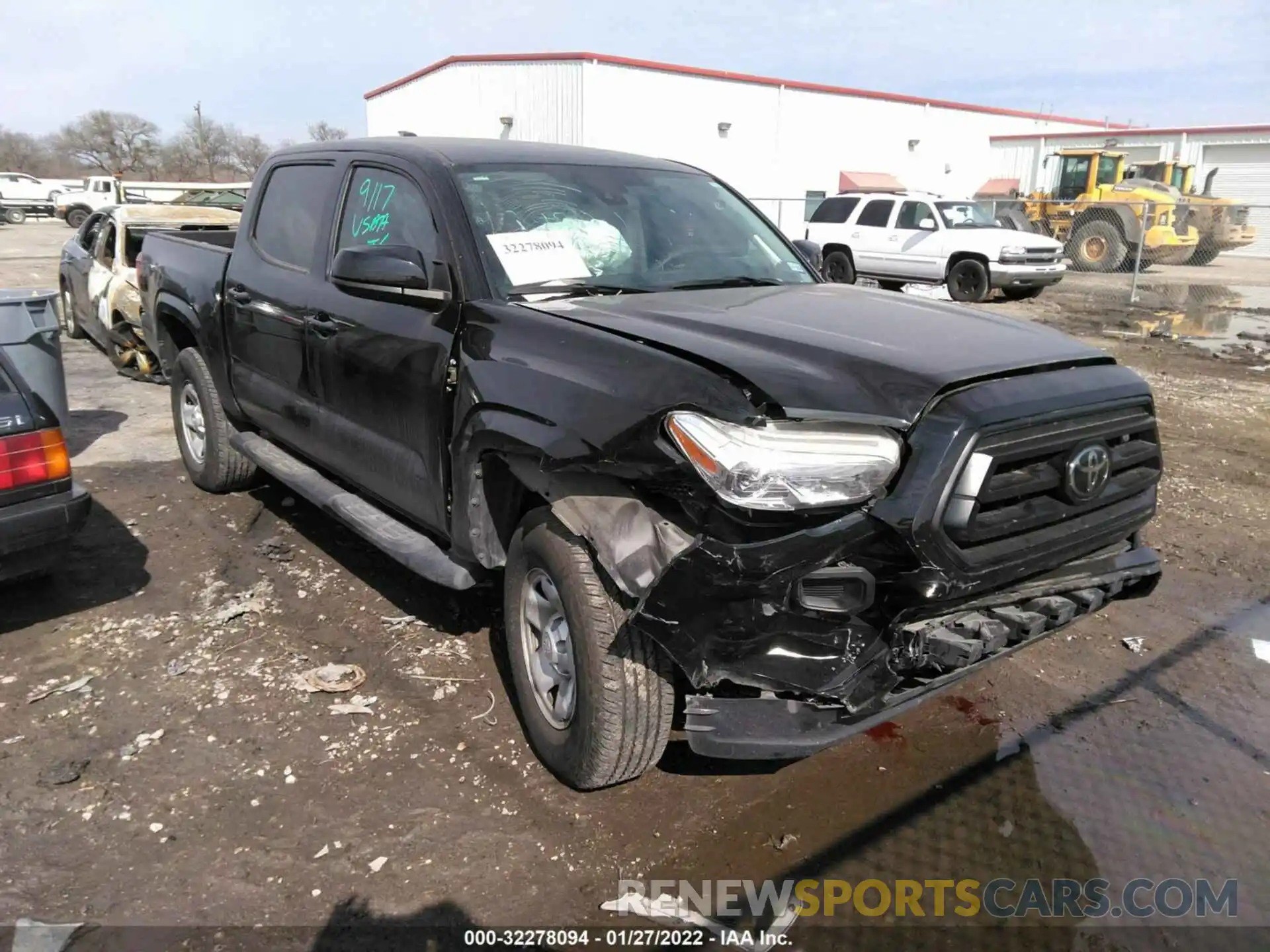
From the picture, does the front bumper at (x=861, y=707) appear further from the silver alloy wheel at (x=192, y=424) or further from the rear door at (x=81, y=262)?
the rear door at (x=81, y=262)

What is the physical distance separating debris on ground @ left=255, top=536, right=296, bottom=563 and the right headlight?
3.24 m

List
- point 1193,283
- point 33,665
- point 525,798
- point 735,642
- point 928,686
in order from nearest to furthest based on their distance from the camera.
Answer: point 735,642, point 928,686, point 525,798, point 33,665, point 1193,283

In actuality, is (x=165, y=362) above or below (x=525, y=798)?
above

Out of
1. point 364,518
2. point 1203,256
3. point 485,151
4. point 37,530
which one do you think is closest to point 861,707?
point 364,518

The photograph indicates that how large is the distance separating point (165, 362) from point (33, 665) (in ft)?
9.05

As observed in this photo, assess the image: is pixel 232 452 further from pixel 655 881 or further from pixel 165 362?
pixel 655 881

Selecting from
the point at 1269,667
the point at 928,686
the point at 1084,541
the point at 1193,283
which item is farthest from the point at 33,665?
the point at 1193,283

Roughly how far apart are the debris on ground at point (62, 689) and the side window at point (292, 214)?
1956 mm

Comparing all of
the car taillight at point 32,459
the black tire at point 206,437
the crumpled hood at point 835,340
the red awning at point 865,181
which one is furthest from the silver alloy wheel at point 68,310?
the red awning at point 865,181

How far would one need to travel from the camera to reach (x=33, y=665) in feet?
12.1

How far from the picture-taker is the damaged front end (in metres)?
2.21

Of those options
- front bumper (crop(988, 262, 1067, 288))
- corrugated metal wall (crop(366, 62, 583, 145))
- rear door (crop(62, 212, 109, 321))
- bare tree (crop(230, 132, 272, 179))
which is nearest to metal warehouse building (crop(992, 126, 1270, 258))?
corrugated metal wall (crop(366, 62, 583, 145))

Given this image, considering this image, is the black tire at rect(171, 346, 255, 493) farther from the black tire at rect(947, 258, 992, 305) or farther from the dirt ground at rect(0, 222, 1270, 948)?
the black tire at rect(947, 258, 992, 305)

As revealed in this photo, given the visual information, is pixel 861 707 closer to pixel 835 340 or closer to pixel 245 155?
pixel 835 340
